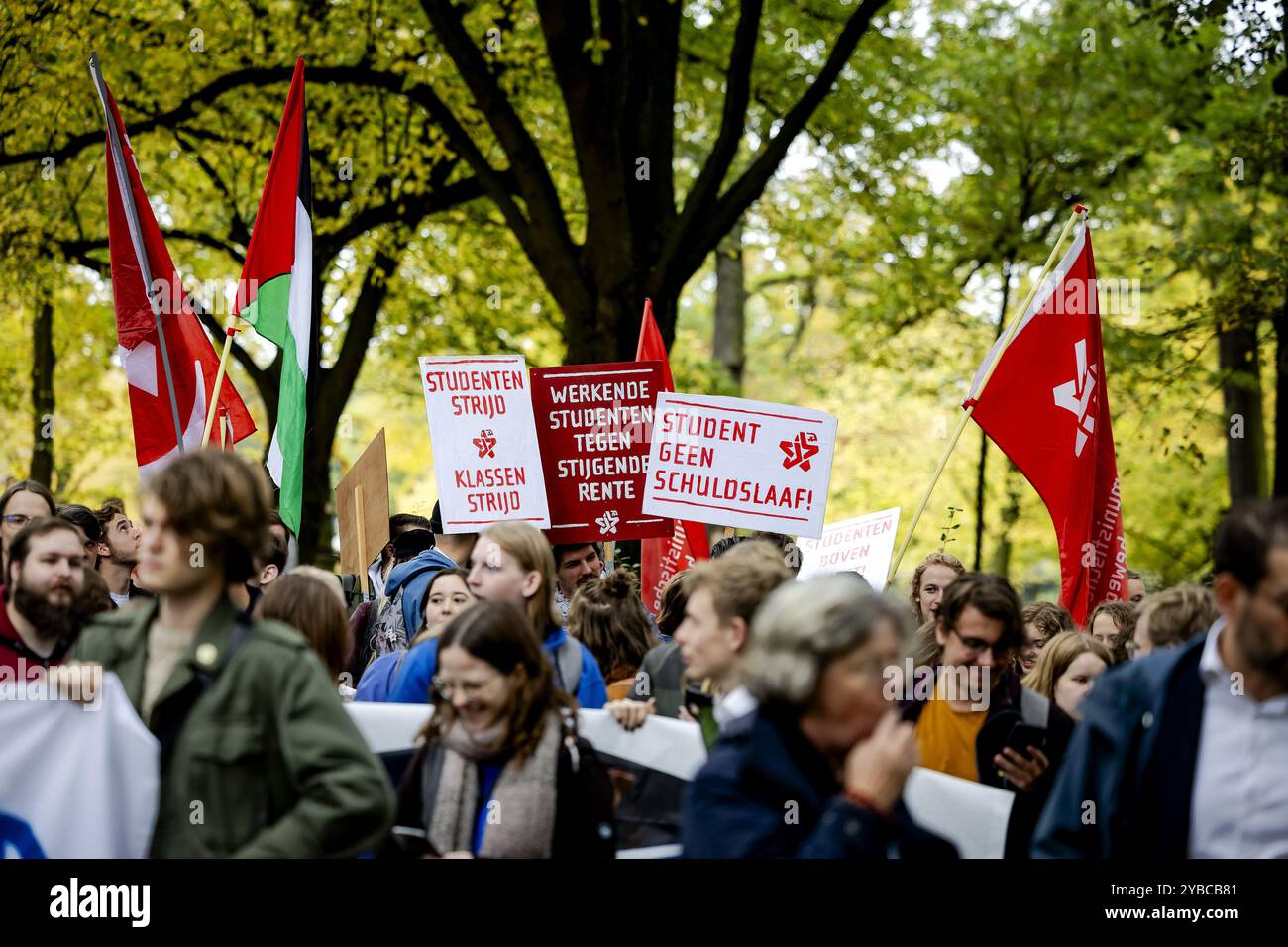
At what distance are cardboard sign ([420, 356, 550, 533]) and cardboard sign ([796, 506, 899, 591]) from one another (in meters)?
1.68

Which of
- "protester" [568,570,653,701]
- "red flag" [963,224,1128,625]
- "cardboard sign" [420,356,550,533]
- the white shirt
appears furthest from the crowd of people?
"red flag" [963,224,1128,625]

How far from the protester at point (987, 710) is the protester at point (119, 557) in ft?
14.2

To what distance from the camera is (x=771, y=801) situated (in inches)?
124

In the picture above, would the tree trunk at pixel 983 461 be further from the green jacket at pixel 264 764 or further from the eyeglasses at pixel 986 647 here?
the green jacket at pixel 264 764

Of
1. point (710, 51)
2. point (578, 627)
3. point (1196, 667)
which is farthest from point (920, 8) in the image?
point (1196, 667)

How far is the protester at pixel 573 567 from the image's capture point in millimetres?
8211

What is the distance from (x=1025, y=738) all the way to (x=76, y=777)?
274 centimetres

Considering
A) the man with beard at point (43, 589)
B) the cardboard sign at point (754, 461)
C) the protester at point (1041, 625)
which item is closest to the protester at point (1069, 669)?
the protester at point (1041, 625)

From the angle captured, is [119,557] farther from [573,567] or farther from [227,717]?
[227,717]

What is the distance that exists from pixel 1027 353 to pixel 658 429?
6.59ft

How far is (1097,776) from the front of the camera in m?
3.49

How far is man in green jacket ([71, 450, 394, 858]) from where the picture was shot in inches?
129

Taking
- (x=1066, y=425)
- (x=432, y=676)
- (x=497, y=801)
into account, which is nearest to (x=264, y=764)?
(x=497, y=801)
